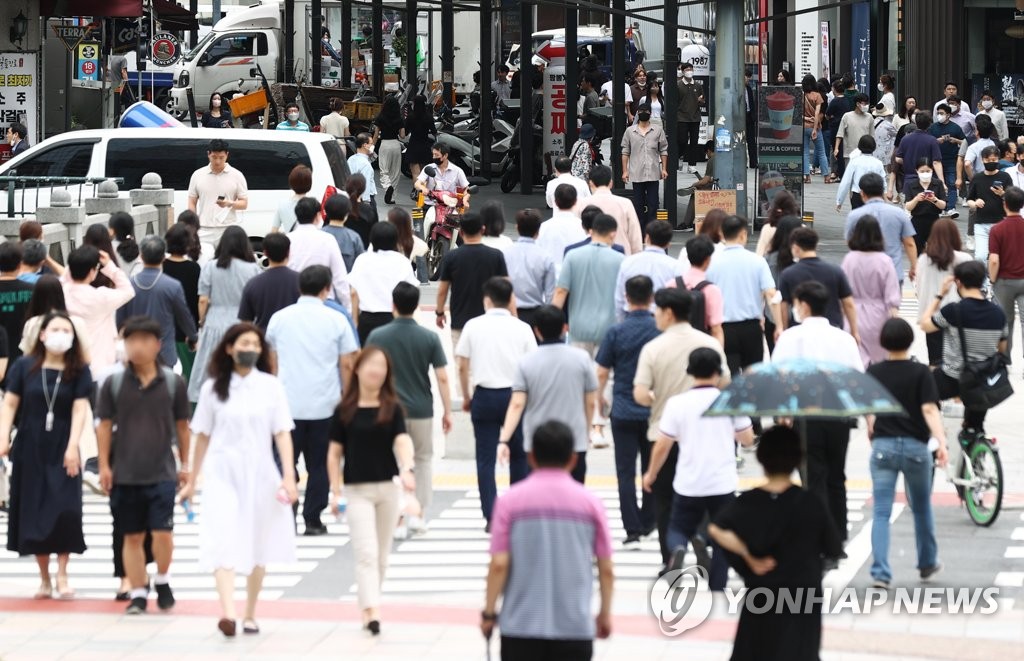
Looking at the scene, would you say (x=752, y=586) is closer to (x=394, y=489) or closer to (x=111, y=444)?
(x=394, y=489)

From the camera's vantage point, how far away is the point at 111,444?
983 cm

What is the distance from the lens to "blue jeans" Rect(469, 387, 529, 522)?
11688 mm

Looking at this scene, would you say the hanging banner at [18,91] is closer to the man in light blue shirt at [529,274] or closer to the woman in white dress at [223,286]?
the man in light blue shirt at [529,274]

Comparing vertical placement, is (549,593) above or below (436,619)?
above

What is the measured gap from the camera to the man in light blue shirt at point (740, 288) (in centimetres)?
1358

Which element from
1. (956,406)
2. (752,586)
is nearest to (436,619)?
(752,586)

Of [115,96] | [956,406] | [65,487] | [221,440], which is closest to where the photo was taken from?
[221,440]

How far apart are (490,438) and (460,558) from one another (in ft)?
2.63

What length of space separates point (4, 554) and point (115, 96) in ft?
102

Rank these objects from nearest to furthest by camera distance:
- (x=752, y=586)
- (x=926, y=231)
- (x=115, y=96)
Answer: (x=752, y=586) → (x=926, y=231) → (x=115, y=96)

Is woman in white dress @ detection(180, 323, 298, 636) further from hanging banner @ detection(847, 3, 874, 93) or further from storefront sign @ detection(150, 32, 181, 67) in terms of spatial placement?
hanging banner @ detection(847, 3, 874, 93)

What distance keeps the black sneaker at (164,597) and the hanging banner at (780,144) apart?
17278 millimetres

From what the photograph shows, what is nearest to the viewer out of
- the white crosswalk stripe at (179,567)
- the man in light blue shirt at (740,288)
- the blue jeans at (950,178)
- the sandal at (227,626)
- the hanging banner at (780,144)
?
the sandal at (227,626)

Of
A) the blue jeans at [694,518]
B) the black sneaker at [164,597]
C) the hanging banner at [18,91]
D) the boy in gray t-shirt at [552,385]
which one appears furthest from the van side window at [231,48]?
the blue jeans at [694,518]
